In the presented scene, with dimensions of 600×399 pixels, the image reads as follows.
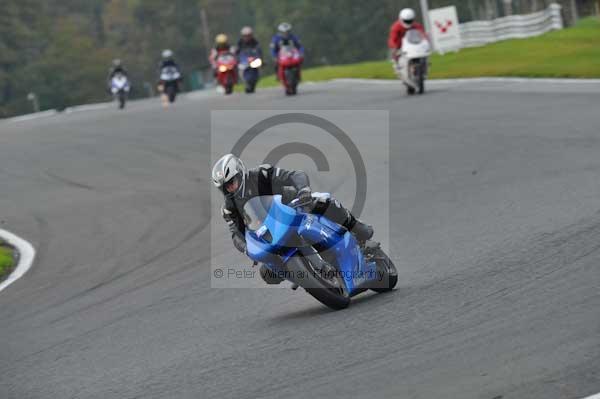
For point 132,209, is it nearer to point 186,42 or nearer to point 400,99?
point 400,99

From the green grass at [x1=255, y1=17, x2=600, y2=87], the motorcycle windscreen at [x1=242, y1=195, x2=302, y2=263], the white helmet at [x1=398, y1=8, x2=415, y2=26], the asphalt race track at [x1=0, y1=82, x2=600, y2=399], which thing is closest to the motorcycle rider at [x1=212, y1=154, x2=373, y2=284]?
the motorcycle windscreen at [x1=242, y1=195, x2=302, y2=263]

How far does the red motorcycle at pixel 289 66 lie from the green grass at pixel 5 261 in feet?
52.8

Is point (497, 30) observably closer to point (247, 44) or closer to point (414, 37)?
point (247, 44)

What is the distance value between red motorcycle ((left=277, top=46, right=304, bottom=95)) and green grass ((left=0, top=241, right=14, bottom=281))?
52.8ft

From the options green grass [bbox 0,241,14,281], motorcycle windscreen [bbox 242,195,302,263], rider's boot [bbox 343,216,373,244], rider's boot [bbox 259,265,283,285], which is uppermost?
motorcycle windscreen [bbox 242,195,302,263]

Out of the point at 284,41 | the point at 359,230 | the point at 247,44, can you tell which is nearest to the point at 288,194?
the point at 359,230

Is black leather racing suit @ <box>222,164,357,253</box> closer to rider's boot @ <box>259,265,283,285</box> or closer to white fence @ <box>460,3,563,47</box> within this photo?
rider's boot @ <box>259,265,283,285</box>

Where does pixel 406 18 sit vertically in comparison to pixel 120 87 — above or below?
above

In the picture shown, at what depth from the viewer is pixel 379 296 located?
28.2 ft

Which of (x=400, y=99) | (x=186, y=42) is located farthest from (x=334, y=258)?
(x=186, y=42)

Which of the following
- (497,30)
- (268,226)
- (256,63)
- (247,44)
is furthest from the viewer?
(497,30)

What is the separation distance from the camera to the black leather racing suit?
26.7 ft

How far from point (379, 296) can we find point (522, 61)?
70.3 ft

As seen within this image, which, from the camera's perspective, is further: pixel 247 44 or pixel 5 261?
pixel 247 44
